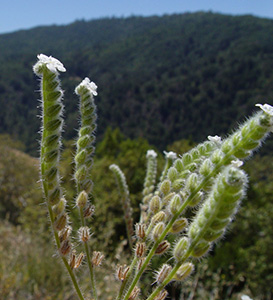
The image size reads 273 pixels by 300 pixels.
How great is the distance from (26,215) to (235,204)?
19.1 m

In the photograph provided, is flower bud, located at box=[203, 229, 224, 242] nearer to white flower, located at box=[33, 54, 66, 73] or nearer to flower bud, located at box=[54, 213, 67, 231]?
flower bud, located at box=[54, 213, 67, 231]

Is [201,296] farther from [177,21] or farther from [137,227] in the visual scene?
[177,21]

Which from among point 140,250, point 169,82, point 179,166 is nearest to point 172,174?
point 179,166

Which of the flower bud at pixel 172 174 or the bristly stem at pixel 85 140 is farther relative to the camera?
the flower bud at pixel 172 174

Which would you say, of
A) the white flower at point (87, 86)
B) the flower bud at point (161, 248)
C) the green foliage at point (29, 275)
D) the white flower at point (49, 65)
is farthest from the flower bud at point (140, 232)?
the green foliage at point (29, 275)

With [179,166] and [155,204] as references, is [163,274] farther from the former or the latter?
[179,166]

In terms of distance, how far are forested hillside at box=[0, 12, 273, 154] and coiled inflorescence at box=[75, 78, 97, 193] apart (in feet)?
216

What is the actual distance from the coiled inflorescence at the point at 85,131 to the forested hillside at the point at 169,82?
65947 mm

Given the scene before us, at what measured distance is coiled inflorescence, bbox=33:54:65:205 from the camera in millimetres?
1249

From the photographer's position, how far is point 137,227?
1.54 m

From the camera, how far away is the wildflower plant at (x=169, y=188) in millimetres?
1054

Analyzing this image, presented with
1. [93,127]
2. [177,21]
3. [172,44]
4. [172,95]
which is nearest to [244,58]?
[172,95]

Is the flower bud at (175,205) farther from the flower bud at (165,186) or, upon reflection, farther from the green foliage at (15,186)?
the green foliage at (15,186)

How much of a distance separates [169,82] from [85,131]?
379ft
